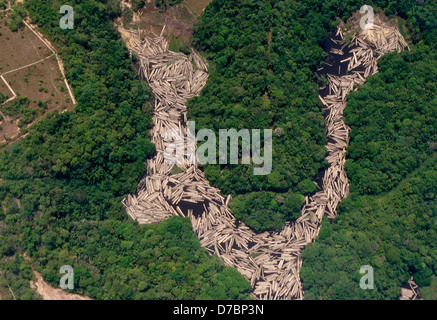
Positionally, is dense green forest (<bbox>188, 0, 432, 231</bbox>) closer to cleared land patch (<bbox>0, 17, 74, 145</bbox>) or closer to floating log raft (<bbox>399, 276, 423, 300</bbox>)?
floating log raft (<bbox>399, 276, 423, 300</bbox>)

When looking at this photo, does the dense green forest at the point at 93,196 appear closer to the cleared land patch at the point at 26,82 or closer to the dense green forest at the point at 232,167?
the dense green forest at the point at 232,167

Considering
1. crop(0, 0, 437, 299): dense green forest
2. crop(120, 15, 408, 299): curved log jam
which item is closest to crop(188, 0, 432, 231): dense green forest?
crop(0, 0, 437, 299): dense green forest

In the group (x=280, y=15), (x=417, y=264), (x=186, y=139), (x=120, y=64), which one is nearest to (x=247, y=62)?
(x=280, y=15)

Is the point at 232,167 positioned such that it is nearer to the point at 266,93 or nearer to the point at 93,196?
the point at 266,93

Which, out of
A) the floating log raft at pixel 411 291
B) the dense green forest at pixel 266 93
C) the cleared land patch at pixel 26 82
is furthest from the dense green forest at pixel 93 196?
the floating log raft at pixel 411 291

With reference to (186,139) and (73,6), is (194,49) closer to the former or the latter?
(186,139)

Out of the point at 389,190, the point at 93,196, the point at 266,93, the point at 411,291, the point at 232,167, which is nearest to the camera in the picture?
the point at 93,196

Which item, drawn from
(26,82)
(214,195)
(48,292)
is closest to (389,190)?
(214,195)
